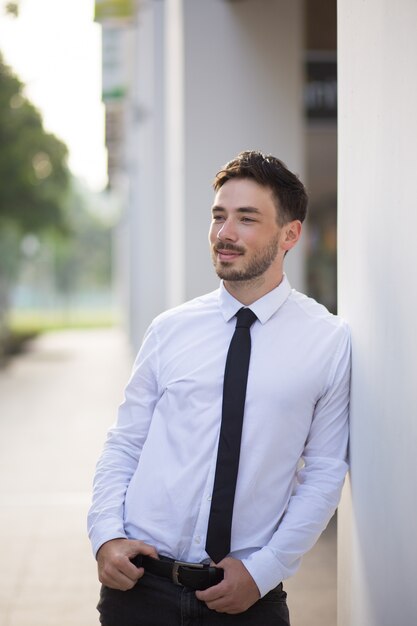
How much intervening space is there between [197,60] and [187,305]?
3881 millimetres

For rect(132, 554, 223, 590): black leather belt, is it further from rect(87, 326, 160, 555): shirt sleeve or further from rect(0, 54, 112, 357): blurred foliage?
rect(0, 54, 112, 357): blurred foliage

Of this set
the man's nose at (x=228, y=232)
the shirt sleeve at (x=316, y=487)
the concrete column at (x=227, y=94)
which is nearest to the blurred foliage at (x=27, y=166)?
the concrete column at (x=227, y=94)

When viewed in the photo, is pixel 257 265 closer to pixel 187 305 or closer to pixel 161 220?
pixel 187 305

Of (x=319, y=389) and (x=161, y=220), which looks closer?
(x=319, y=389)

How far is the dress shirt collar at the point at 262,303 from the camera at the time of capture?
2719 millimetres

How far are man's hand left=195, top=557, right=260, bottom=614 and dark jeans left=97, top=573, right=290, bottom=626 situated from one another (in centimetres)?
6

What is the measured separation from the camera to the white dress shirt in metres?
2.57

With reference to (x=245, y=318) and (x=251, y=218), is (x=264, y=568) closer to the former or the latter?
(x=245, y=318)

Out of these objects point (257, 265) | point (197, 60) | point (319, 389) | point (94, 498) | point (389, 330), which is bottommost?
point (94, 498)

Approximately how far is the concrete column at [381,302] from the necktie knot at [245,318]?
32cm

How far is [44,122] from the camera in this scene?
21.8m

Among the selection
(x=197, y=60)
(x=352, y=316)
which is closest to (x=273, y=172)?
(x=352, y=316)

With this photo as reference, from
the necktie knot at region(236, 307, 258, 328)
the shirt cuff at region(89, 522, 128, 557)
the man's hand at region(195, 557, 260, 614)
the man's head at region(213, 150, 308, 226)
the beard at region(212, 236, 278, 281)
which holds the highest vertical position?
the man's head at region(213, 150, 308, 226)

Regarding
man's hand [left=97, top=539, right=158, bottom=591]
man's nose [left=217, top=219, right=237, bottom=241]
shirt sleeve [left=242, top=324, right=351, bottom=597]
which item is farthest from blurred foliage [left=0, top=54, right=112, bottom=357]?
man's hand [left=97, top=539, right=158, bottom=591]
